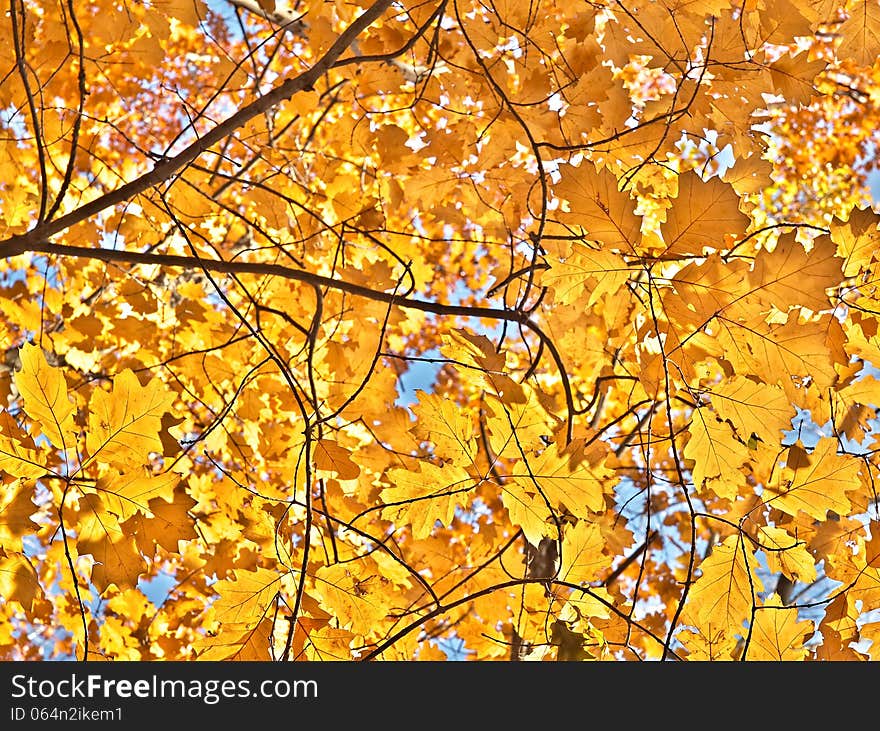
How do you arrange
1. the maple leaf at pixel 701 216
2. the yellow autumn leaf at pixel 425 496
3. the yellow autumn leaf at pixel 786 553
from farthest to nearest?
the yellow autumn leaf at pixel 786 553 → the yellow autumn leaf at pixel 425 496 → the maple leaf at pixel 701 216

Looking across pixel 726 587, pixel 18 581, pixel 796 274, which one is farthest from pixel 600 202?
pixel 18 581

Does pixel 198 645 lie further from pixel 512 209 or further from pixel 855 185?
pixel 855 185

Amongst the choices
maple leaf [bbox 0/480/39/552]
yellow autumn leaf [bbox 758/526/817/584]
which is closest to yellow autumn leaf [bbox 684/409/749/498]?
yellow autumn leaf [bbox 758/526/817/584]

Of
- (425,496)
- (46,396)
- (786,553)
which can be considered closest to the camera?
(46,396)

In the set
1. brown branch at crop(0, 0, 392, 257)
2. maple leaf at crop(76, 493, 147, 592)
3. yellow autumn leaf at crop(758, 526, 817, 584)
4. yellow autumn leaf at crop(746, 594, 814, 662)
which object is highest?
brown branch at crop(0, 0, 392, 257)

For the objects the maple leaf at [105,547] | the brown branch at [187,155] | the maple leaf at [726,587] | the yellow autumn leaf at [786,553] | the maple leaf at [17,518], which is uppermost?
the brown branch at [187,155]

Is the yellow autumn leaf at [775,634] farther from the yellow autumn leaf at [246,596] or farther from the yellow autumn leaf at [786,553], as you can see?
the yellow autumn leaf at [246,596]

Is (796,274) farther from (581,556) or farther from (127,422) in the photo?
(127,422)

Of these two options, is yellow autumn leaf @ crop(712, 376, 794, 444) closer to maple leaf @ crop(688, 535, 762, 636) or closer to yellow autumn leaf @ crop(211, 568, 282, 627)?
maple leaf @ crop(688, 535, 762, 636)

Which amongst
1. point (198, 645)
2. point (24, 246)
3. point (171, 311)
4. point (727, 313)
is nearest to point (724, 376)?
point (727, 313)

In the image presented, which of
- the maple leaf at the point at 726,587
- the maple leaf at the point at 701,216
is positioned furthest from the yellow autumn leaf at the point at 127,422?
the maple leaf at the point at 726,587

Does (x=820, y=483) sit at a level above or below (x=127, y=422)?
below

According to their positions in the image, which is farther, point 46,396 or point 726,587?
point 726,587

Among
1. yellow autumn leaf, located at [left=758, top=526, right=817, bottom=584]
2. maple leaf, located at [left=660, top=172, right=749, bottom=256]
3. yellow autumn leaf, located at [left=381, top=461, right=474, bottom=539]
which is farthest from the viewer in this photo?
yellow autumn leaf, located at [left=758, top=526, right=817, bottom=584]
